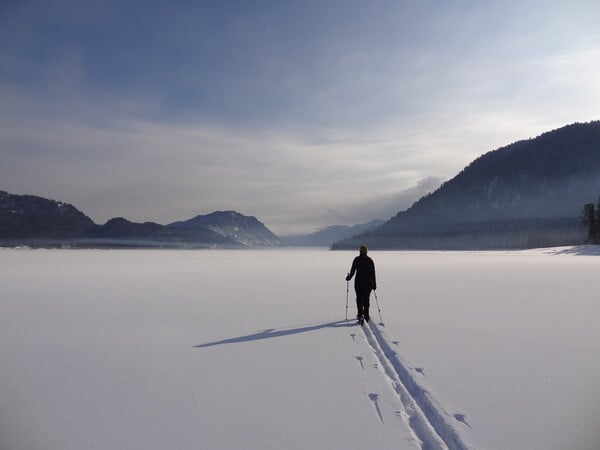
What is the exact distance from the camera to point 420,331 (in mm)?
9359

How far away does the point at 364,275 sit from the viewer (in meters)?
10.9

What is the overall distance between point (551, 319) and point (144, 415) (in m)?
10.3

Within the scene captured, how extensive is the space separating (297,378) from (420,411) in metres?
1.94

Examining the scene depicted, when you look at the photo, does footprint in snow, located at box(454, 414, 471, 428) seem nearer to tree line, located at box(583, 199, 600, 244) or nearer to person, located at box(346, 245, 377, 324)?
person, located at box(346, 245, 377, 324)

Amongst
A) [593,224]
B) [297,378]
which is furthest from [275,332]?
[593,224]

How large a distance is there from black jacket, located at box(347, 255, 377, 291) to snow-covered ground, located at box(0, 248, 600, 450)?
1.01 metres

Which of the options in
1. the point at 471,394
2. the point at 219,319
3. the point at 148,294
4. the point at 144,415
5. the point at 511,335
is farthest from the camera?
the point at 148,294

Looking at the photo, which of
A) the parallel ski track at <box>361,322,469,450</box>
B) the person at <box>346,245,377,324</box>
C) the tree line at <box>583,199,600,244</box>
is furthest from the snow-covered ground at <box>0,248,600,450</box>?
the tree line at <box>583,199,600,244</box>

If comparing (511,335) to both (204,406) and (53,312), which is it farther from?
(53,312)

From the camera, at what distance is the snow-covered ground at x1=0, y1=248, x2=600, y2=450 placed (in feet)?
14.4

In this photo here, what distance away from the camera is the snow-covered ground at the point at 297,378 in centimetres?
439

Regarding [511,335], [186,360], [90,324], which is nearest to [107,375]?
[186,360]

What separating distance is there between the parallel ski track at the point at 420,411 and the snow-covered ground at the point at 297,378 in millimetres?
23

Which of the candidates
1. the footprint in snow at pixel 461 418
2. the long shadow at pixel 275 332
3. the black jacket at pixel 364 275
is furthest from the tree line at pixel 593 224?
the footprint in snow at pixel 461 418
